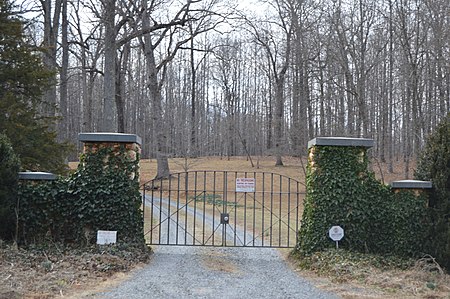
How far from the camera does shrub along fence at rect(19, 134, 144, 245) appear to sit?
812 cm

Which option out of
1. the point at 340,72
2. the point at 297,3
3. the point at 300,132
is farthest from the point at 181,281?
the point at 297,3

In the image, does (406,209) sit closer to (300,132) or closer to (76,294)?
(76,294)

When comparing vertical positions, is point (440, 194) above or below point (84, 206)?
above

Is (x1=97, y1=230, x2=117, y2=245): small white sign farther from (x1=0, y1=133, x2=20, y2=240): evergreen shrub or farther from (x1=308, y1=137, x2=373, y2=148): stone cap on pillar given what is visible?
(x1=308, y1=137, x2=373, y2=148): stone cap on pillar

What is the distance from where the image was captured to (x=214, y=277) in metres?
6.94

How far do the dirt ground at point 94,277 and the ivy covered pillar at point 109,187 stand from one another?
546mm

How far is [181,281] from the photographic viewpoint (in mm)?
6551

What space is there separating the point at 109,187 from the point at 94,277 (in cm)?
208

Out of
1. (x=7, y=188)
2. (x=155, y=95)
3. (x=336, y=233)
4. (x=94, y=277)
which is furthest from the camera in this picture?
(x=155, y=95)

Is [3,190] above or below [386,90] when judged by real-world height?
below

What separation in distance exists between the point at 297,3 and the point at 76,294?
25989 millimetres

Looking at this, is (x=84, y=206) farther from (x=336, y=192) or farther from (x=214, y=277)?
(x=336, y=192)

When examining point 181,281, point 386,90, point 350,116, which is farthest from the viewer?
point 386,90

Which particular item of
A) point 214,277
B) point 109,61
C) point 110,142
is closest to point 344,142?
point 214,277
